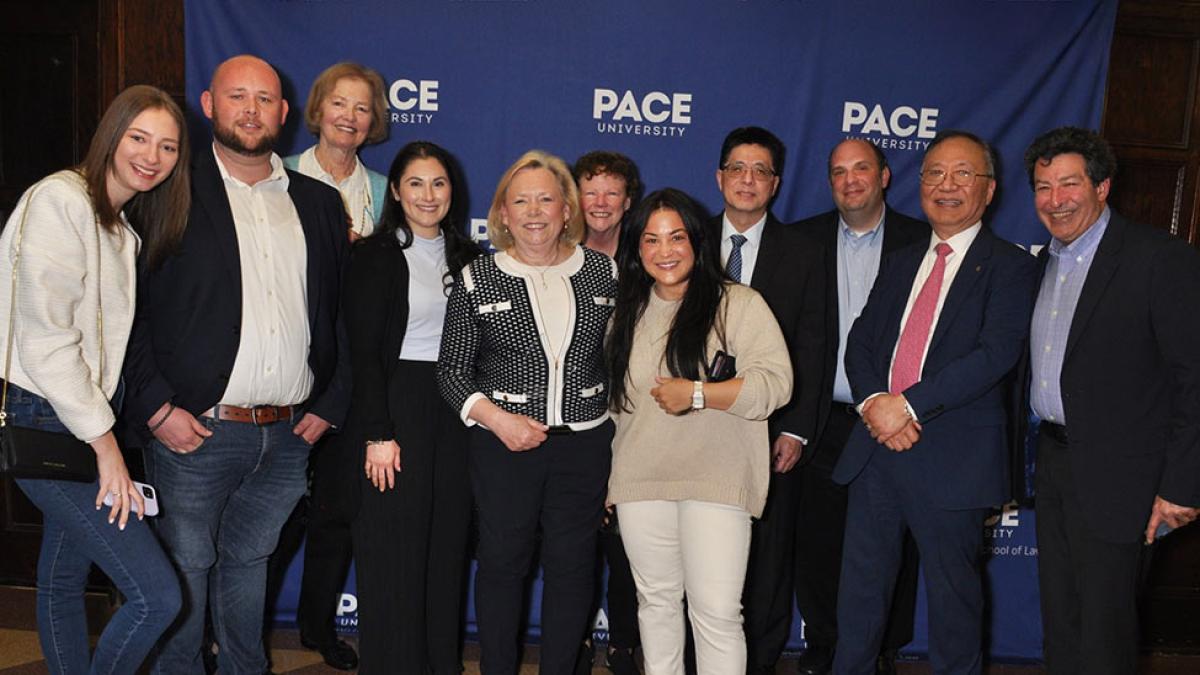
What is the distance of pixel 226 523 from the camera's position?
259 centimetres

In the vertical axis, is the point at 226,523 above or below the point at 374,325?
below

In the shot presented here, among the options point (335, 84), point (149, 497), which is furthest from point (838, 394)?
point (149, 497)

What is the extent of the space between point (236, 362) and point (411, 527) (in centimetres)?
70

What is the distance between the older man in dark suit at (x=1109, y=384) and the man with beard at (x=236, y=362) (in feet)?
6.54

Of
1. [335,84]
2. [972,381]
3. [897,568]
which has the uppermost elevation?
[335,84]

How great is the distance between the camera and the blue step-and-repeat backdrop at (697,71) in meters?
3.40

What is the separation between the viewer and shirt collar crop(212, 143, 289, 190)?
2.45m

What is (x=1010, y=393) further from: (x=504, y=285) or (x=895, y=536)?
(x=504, y=285)

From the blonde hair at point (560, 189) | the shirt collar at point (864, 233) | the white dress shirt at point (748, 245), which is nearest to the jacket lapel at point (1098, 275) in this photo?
the shirt collar at point (864, 233)

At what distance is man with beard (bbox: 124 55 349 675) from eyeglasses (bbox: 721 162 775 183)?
1.24 meters

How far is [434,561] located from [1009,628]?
90.6 inches

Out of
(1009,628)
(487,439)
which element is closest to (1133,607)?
(1009,628)

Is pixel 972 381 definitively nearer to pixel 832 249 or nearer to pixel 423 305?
pixel 832 249

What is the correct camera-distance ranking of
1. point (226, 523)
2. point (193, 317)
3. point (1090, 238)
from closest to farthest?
point (193, 317) → point (1090, 238) → point (226, 523)
